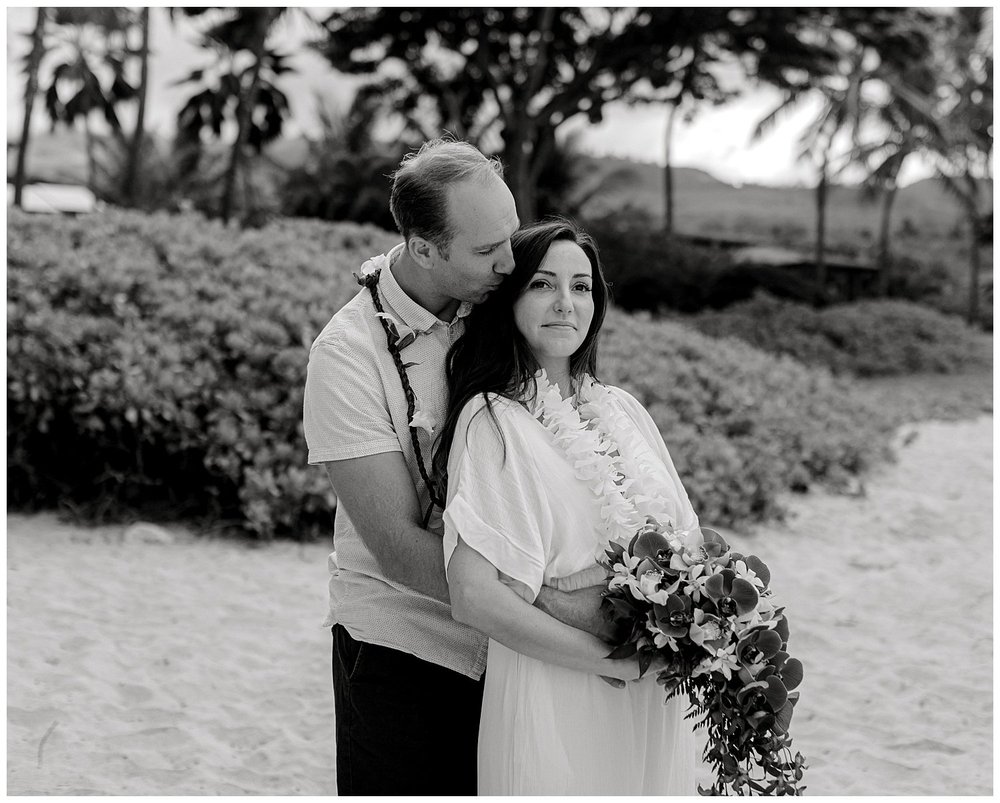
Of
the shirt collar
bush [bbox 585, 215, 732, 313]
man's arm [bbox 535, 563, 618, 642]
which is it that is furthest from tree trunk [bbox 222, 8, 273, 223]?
man's arm [bbox 535, 563, 618, 642]

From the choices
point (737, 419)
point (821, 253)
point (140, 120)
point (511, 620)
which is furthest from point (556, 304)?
point (821, 253)

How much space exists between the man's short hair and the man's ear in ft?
0.04

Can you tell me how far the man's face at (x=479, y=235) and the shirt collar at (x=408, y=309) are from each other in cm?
10

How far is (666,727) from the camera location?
8.19ft

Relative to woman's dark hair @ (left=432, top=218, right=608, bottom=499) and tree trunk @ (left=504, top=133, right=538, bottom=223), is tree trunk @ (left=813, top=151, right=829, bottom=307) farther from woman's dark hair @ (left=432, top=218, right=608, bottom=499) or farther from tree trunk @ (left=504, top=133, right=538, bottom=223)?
woman's dark hair @ (left=432, top=218, right=608, bottom=499)

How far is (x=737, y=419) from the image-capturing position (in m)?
9.12

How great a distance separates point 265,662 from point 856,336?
55.9ft

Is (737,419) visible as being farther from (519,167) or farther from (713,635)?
(519,167)

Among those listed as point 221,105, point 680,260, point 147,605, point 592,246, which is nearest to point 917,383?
point 680,260

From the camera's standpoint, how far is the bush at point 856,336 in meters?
18.5

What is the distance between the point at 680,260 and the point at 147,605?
21.6m

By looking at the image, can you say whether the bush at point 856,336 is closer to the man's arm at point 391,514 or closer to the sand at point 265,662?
the sand at point 265,662

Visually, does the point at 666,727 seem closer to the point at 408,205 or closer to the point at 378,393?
the point at 378,393

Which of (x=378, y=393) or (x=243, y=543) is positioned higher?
(x=378, y=393)
